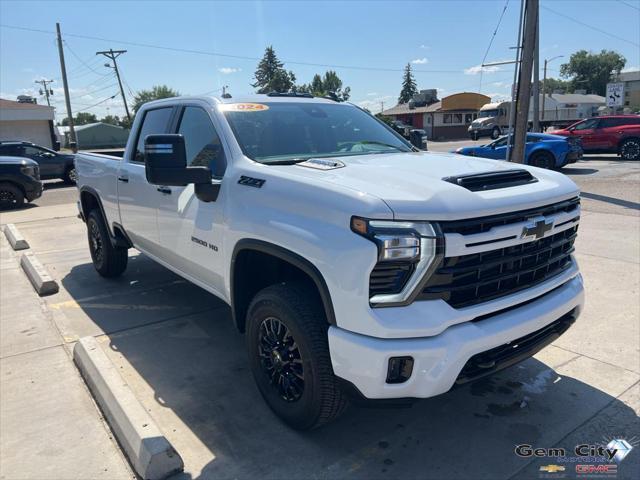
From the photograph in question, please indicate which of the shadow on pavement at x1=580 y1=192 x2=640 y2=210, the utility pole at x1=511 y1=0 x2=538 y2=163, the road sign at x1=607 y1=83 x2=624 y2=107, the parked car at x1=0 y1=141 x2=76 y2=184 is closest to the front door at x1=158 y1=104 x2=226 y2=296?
the utility pole at x1=511 y1=0 x2=538 y2=163

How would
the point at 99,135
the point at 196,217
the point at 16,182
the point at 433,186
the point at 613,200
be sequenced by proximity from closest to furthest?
the point at 433,186
the point at 196,217
the point at 613,200
the point at 16,182
the point at 99,135

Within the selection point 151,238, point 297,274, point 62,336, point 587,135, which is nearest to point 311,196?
point 297,274

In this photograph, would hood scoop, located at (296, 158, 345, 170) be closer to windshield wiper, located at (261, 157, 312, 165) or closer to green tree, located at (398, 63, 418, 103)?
windshield wiper, located at (261, 157, 312, 165)

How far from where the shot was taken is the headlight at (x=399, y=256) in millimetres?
2332

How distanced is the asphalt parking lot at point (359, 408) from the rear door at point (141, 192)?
2.70 ft

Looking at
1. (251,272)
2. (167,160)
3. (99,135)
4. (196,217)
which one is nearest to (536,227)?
(251,272)

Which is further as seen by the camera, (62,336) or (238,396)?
(62,336)

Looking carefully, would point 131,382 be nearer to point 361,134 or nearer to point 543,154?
point 361,134

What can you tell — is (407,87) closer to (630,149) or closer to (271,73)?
(271,73)

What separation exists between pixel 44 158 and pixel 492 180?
61.3 feet

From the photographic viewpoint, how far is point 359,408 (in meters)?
3.37

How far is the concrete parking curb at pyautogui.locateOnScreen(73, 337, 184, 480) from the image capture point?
8.76 ft

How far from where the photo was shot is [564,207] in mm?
3039

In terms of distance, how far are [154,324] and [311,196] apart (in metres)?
2.86
